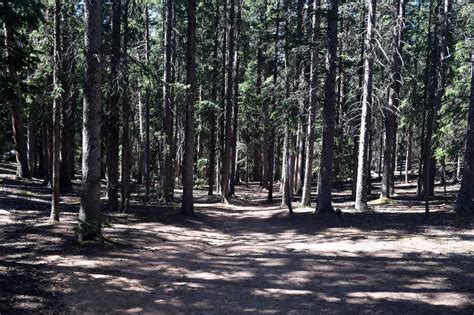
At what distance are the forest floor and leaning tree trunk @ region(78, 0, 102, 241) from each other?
0.68 metres

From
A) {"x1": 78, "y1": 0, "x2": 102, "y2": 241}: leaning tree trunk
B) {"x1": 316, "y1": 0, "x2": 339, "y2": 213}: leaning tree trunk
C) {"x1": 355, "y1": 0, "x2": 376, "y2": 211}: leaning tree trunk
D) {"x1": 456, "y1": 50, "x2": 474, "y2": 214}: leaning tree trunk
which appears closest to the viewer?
{"x1": 78, "y1": 0, "x2": 102, "y2": 241}: leaning tree trunk

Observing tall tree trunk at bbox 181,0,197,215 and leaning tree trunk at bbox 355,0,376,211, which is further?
leaning tree trunk at bbox 355,0,376,211

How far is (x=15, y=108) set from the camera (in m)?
10.3

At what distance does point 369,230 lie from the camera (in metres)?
13.6

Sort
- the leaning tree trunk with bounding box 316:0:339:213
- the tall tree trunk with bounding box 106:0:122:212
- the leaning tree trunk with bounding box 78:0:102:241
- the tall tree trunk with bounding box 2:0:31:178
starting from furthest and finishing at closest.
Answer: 1. the leaning tree trunk with bounding box 316:0:339:213
2. the tall tree trunk with bounding box 106:0:122:212
3. the leaning tree trunk with bounding box 78:0:102:241
4. the tall tree trunk with bounding box 2:0:31:178

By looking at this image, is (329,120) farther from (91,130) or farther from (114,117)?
(91,130)

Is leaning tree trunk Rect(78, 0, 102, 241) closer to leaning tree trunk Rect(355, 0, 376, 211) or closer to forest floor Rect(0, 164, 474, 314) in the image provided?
forest floor Rect(0, 164, 474, 314)

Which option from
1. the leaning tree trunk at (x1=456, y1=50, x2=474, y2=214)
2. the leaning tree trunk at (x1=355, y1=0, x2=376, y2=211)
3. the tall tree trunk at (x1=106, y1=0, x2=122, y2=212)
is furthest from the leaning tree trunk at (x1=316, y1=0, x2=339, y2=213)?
the tall tree trunk at (x1=106, y1=0, x2=122, y2=212)

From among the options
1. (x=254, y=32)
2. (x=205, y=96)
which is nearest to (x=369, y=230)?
(x=254, y=32)

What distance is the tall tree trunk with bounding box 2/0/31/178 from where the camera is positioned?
8.02 meters

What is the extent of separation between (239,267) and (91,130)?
5.00 m

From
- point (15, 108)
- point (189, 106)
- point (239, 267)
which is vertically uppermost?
point (189, 106)

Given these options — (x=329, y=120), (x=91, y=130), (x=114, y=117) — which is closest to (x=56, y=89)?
(x=91, y=130)

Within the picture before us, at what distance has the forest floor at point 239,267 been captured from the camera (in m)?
6.82
